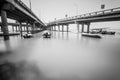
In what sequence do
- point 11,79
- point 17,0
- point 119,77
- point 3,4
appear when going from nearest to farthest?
point 11,79 < point 119,77 < point 3,4 < point 17,0

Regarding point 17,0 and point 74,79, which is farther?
point 17,0

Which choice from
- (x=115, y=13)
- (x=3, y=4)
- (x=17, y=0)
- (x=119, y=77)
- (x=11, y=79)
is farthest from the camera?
(x=115, y=13)

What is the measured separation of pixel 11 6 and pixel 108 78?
60.5 feet

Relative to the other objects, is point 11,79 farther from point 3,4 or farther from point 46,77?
point 3,4

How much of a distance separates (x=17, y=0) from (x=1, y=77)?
17975 mm

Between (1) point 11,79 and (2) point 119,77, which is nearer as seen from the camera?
(1) point 11,79

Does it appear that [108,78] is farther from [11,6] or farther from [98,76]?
[11,6]

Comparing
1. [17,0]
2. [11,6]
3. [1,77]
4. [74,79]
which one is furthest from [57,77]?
[17,0]

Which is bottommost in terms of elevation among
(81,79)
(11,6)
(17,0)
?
(81,79)

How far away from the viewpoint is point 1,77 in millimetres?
3391

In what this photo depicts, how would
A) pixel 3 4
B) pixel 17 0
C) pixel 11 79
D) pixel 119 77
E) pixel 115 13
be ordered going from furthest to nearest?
pixel 115 13 → pixel 17 0 → pixel 3 4 → pixel 119 77 → pixel 11 79

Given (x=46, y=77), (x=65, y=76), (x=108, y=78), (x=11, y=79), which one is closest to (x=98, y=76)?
(x=108, y=78)

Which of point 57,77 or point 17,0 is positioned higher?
point 17,0

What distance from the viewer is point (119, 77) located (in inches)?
136
